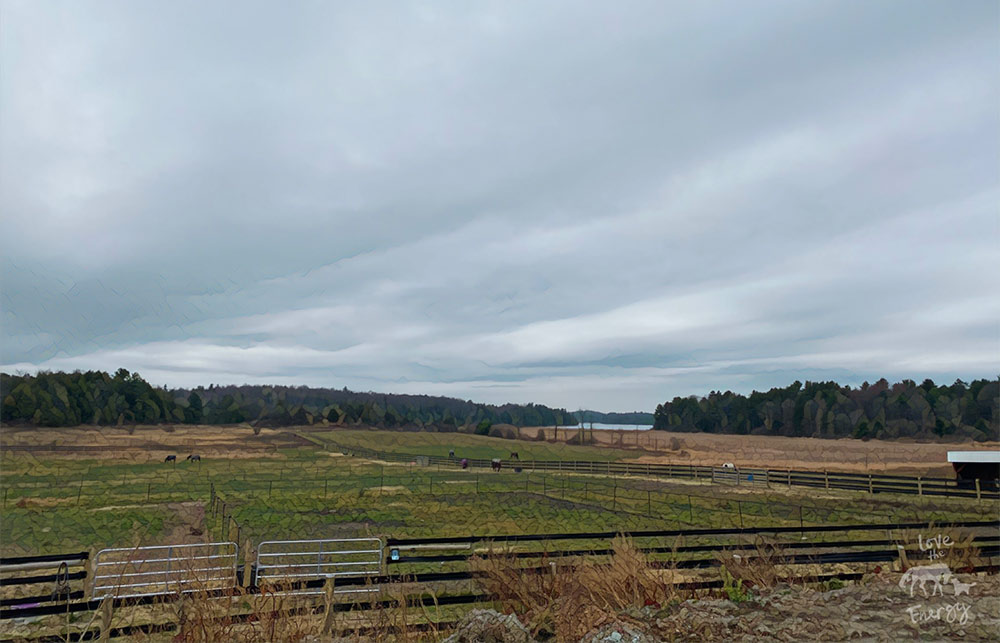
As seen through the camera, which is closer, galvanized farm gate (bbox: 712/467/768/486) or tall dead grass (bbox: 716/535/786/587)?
tall dead grass (bbox: 716/535/786/587)

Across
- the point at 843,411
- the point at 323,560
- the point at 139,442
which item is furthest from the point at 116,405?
the point at 843,411

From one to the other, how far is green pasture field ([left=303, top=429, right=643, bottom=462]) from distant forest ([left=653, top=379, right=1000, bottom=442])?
17002mm

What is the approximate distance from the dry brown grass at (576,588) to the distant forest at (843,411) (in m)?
76.5

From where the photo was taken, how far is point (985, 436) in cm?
6531

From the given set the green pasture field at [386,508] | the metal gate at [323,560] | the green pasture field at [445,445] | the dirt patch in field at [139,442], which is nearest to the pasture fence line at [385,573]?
the metal gate at [323,560]

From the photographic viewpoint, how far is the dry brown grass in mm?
11352

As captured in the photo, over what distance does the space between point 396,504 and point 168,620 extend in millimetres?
28959

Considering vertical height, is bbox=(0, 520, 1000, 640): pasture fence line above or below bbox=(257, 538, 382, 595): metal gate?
above

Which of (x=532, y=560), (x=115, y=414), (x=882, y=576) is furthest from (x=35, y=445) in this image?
(x=882, y=576)

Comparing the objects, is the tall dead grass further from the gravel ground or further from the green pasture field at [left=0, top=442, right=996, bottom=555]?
the green pasture field at [left=0, top=442, right=996, bottom=555]

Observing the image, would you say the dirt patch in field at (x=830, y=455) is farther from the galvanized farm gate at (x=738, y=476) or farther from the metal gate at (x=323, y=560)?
the metal gate at (x=323, y=560)

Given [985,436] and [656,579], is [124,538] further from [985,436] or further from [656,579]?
[985,436]

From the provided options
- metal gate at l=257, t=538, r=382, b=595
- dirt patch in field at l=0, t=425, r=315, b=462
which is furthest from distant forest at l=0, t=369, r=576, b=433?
metal gate at l=257, t=538, r=382, b=595

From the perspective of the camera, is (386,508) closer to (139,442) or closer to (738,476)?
(738,476)
